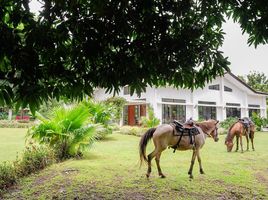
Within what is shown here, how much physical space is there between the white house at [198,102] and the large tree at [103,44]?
19540 mm

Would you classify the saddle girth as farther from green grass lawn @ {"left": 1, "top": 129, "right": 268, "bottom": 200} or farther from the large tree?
the large tree

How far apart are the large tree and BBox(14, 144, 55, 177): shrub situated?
5.42 metres

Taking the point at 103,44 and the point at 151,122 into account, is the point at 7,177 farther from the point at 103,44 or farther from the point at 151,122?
the point at 151,122

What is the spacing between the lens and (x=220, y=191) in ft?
22.2

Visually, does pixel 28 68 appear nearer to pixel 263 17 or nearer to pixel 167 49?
pixel 167 49

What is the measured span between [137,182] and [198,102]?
875 inches

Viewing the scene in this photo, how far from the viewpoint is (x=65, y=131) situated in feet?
33.7

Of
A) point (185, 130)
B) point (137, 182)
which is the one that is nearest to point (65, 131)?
point (137, 182)

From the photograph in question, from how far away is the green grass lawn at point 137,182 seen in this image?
6.52 metres

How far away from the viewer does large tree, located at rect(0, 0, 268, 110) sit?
2934 millimetres

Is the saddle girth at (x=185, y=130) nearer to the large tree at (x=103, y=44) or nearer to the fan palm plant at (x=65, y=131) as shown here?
the fan palm plant at (x=65, y=131)

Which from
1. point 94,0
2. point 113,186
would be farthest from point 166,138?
point 94,0

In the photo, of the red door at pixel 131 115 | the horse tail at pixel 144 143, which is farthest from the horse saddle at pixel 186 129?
the red door at pixel 131 115

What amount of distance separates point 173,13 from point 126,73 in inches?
38.2
